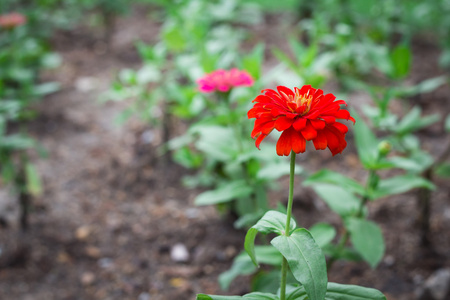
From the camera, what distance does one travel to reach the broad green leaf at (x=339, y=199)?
136cm

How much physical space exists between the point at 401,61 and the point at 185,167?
1195 millimetres

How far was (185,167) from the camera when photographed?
7.66ft

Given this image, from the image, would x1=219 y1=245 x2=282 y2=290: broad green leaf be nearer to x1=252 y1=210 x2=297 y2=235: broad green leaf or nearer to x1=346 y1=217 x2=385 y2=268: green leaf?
x1=346 y1=217 x2=385 y2=268: green leaf

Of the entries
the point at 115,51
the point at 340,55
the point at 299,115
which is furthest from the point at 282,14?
the point at 299,115

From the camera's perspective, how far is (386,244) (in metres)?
1.75

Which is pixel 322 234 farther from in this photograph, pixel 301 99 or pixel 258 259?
pixel 301 99

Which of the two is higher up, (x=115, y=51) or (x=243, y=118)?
(x=115, y=51)

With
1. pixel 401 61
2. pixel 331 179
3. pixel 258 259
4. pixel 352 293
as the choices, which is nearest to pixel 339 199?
pixel 331 179

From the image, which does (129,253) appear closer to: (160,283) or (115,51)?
(160,283)

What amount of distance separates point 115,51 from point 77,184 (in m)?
1.70

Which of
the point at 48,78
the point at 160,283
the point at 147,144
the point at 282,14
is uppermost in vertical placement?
the point at 282,14

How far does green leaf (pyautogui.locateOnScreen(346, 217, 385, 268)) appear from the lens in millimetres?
1204

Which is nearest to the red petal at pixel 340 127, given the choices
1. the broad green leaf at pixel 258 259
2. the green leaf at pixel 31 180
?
the broad green leaf at pixel 258 259

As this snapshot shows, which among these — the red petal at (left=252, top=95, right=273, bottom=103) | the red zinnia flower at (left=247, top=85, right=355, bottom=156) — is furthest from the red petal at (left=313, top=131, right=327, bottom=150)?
the red petal at (left=252, top=95, right=273, bottom=103)
